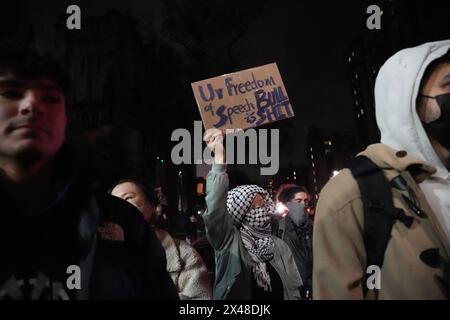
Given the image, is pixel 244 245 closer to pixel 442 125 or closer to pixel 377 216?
pixel 377 216

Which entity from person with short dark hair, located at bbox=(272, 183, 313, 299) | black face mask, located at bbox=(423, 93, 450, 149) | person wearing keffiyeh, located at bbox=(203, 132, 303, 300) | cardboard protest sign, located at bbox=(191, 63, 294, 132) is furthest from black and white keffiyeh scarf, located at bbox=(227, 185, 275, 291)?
black face mask, located at bbox=(423, 93, 450, 149)

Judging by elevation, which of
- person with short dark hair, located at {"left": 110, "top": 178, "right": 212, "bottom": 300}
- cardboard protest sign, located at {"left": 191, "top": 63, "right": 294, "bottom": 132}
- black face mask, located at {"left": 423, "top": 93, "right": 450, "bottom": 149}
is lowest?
person with short dark hair, located at {"left": 110, "top": 178, "right": 212, "bottom": 300}

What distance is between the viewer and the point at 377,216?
62.7 inches

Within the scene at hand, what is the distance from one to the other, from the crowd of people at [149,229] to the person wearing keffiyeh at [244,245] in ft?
3.41

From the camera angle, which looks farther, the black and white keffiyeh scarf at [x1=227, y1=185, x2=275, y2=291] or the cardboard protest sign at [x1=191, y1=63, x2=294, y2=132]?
the black and white keffiyeh scarf at [x1=227, y1=185, x2=275, y2=291]

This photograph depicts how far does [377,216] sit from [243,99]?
1887 millimetres

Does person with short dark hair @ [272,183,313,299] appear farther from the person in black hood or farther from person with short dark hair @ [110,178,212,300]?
the person in black hood

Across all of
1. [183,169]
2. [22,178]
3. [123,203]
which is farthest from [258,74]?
[183,169]

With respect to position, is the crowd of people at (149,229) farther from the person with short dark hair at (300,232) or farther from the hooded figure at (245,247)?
the person with short dark hair at (300,232)

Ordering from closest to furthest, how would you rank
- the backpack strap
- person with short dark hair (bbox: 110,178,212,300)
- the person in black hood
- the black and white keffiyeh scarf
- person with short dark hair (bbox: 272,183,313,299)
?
the person in black hood, the backpack strap, person with short dark hair (bbox: 110,178,212,300), the black and white keffiyeh scarf, person with short dark hair (bbox: 272,183,313,299)

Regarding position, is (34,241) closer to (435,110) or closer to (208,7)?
(435,110)

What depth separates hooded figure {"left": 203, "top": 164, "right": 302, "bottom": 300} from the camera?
2809 mm

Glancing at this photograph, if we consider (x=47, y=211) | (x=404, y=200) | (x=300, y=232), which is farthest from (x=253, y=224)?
(x=47, y=211)

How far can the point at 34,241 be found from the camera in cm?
149
